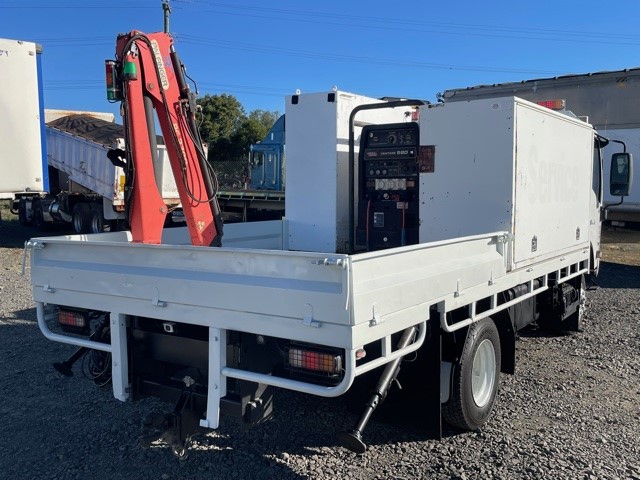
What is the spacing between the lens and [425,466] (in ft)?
12.9

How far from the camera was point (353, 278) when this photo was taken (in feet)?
9.61

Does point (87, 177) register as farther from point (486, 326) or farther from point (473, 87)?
point (486, 326)

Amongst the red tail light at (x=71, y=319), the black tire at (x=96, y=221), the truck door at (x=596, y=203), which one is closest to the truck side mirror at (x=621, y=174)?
the truck door at (x=596, y=203)

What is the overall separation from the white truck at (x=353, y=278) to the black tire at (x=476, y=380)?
0.02 m

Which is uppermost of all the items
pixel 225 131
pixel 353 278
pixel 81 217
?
pixel 225 131

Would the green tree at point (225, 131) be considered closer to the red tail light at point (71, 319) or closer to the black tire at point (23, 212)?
the black tire at point (23, 212)

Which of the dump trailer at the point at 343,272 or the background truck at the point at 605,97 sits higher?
the background truck at the point at 605,97

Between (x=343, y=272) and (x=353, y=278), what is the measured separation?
0.06 meters

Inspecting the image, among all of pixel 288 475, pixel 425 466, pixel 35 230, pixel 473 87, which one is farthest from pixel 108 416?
pixel 35 230

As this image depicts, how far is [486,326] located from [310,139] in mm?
2855

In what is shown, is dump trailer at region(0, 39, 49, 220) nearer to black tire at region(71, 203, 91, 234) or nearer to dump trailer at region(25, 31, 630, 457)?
dump trailer at region(25, 31, 630, 457)

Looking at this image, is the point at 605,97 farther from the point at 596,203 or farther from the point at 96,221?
the point at 96,221

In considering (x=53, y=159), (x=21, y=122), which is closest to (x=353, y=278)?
(x=21, y=122)

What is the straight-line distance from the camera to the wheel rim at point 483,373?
14.7ft
